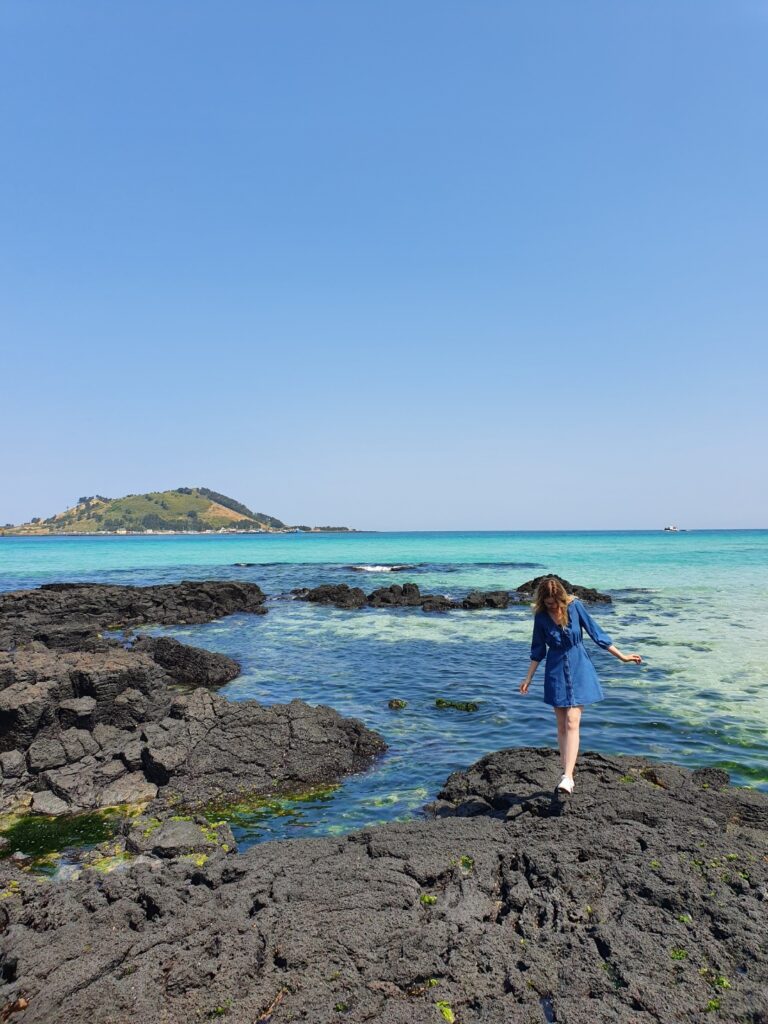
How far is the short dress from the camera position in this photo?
795cm

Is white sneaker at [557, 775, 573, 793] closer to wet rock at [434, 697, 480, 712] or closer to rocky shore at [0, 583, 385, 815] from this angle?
rocky shore at [0, 583, 385, 815]

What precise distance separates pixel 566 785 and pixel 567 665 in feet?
4.94

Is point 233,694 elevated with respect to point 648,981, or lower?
lower

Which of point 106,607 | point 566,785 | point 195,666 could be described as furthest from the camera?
point 106,607

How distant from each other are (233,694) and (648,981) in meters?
13.1

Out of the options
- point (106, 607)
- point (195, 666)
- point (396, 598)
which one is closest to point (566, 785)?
point (195, 666)

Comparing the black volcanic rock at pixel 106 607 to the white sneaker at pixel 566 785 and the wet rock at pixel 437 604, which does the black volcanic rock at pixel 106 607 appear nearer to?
the wet rock at pixel 437 604

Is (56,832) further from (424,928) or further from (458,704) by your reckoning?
(458,704)

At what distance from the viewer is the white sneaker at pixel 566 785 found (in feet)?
25.8

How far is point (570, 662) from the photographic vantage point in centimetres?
798

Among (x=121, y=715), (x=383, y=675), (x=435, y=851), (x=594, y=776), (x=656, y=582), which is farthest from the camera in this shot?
(x=656, y=582)

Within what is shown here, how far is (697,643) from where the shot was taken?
2270 centimetres

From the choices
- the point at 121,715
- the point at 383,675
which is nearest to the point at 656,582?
the point at 383,675

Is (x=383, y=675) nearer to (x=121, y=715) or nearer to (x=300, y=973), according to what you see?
(x=121, y=715)
